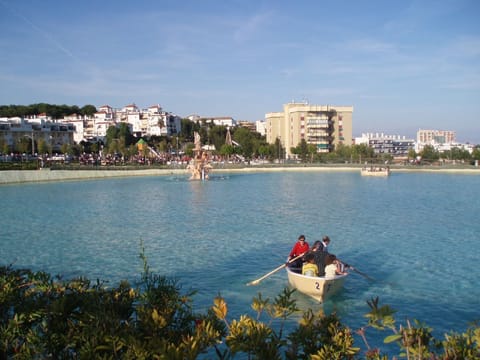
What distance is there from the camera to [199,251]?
20.6 meters

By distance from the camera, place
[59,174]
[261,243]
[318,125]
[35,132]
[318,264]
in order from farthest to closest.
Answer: [318,125], [35,132], [59,174], [261,243], [318,264]

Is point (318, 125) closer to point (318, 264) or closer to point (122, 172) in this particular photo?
point (122, 172)

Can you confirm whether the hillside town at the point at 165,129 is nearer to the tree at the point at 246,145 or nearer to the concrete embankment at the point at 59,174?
the tree at the point at 246,145

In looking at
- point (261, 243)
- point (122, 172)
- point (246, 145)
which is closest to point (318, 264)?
point (261, 243)

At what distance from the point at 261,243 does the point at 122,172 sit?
213 ft

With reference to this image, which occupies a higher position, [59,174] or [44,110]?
[44,110]

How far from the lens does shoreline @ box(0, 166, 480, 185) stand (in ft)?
214

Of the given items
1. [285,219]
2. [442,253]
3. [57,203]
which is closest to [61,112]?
[57,203]

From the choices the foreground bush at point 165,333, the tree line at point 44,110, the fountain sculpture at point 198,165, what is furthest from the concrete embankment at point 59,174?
the tree line at point 44,110

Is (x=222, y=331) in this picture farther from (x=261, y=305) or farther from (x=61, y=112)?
(x=61, y=112)

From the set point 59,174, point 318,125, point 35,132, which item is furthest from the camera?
point 318,125

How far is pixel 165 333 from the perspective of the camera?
5.79m

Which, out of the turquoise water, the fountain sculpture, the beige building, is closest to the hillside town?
the beige building

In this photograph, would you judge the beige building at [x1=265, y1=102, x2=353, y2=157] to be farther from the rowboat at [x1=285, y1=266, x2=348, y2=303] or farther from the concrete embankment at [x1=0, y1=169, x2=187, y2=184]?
the rowboat at [x1=285, y1=266, x2=348, y2=303]
